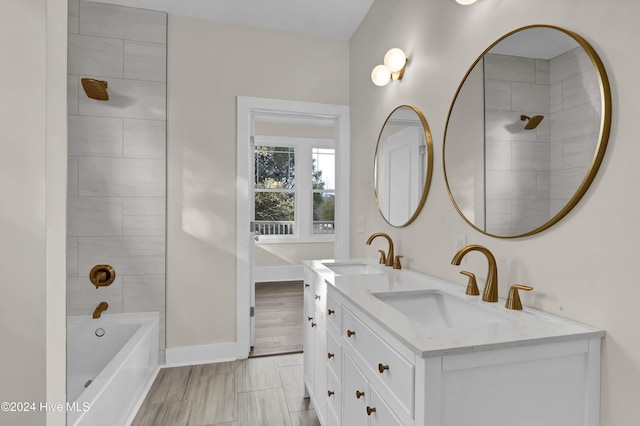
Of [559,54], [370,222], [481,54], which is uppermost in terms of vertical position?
[481,54]

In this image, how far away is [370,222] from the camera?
8.32ft

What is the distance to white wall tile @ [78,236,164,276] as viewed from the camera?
250 cm

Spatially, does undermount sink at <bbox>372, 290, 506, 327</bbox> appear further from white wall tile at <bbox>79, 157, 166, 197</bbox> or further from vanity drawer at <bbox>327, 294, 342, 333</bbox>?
white wall tile at <bbox>79, 157, 166, 197</bbox>

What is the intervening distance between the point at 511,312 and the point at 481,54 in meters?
1.02

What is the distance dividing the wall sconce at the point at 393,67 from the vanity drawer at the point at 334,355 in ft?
5.24

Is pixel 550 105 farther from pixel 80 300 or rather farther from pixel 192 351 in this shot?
pixel 80 300

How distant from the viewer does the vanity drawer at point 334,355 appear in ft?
4.75

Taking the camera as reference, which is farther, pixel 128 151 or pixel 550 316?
pixel 128 151

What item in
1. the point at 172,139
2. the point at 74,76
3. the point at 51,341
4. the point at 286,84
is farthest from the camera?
the point at 286,84

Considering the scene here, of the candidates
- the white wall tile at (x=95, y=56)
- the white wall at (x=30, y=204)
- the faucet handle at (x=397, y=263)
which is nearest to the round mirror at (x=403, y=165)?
the faucet handle at (x=397, y=263)

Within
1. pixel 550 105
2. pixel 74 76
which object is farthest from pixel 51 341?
pixel 74 76

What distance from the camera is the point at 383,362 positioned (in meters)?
1.01

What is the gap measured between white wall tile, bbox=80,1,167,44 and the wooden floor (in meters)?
2.76

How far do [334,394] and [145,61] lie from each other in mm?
2740
